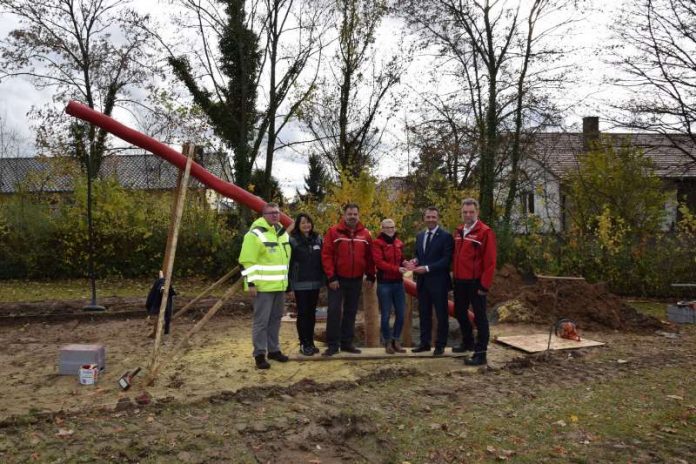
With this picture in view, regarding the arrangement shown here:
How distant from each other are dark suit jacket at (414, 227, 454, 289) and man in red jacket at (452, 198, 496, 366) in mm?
101

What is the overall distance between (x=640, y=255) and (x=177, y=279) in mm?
12124

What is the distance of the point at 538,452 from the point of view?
14.2ft

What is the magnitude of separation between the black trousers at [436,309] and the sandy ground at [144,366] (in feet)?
0.95

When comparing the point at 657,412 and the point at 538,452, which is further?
the point at 657,412

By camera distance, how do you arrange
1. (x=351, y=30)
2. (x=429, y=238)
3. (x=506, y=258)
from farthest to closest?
(x=351, y=30), (x=506, y=258), (x=429, y=238)

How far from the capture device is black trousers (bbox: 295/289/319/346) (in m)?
7.14

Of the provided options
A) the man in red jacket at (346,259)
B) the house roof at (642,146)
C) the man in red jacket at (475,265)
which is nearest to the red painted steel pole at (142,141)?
the man in red jacket at (346,259)


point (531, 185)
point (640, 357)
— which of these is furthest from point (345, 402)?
point (531, 185)

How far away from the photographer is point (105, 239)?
15.6 m

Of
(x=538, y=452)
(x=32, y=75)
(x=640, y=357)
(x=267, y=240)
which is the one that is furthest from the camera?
(x=32, y=75)

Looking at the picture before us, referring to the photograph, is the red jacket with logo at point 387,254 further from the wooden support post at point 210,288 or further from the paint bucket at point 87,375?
the paint bucket at point 87,375

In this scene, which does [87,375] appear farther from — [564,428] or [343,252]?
[564,428]

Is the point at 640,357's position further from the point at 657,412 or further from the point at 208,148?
the point at 208,148

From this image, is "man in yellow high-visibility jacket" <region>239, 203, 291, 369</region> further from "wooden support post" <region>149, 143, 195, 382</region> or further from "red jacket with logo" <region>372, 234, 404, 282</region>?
"red jacket with logo" <region>372, 234, 404, 282</region>
